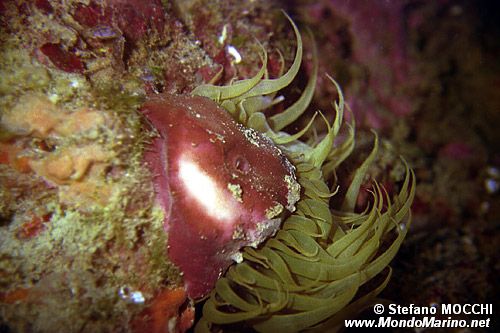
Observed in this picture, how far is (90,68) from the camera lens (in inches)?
72.7

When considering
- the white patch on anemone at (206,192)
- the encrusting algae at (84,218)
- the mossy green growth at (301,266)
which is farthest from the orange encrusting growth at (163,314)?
the white patch on anemone at (206,192)

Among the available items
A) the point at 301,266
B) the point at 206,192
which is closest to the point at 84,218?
the point at 206,192

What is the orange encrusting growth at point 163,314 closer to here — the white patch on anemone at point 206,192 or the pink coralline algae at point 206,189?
the pink coralline algae at point 206,189

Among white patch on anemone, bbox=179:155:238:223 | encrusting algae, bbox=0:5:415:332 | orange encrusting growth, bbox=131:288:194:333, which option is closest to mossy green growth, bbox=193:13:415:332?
encrusting algae, bbox=0:5:415:332

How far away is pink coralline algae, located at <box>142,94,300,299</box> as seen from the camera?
5.63 feet

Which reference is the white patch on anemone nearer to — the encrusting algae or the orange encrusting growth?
the encrusting algae

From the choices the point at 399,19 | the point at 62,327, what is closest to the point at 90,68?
the point at 62,327

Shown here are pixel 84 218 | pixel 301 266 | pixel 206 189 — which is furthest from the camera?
pixel 301 266

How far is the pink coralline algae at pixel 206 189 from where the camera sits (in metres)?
1.72

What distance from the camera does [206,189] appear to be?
175cm

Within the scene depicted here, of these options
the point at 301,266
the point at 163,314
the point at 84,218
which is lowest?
the point at 163,314

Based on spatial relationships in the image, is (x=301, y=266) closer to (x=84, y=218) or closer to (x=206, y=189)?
(x=206, y=189)

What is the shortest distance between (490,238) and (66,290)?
4.35m

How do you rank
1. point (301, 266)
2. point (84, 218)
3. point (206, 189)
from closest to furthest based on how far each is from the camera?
1. point (84, 218)
2. point (206, 189)
3. point (301, 266)
